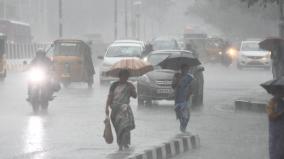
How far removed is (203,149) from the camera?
55.3 feet

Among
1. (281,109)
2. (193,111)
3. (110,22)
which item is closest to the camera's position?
(281,109)

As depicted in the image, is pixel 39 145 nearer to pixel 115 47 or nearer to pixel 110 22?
pixel 115 47

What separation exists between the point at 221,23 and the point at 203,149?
93.2 m

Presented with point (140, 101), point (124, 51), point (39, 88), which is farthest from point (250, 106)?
point (124, 51)

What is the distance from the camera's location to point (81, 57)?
38.2m

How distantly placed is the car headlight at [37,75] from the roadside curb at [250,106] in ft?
16.7

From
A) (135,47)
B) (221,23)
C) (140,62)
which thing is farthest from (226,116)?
(221,23)

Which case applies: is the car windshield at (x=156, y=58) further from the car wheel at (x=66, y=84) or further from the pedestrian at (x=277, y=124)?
the pedestrian at (x=277, y=124)

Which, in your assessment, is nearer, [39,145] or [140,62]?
[140,62]

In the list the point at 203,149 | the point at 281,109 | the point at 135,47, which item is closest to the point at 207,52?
the point at 135,47

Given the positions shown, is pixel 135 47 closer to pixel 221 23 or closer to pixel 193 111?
pixel 193 111

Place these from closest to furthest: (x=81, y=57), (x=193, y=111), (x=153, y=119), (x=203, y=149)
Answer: (x=203, y=149) < (x=153, y=119) < (x=193, y=111) < (x=81, y=57)

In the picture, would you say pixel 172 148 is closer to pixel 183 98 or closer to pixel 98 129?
pixel 183 98

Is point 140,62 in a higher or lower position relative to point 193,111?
higher
